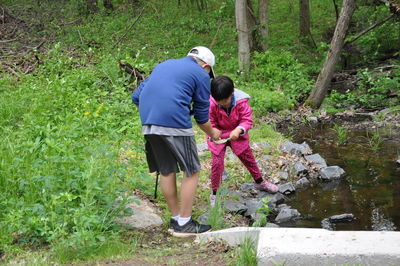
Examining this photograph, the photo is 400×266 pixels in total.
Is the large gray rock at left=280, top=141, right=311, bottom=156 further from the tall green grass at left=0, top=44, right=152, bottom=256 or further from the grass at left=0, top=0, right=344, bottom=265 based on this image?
the tall green grass at left=0, top=44, right=152, bottom=256

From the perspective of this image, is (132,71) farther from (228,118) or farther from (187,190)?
(187,190)

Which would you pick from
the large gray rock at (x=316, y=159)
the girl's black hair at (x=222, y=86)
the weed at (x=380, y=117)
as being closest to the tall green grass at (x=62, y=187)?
the girl's black hair at (x=222, y=86)

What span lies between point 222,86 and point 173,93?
1132 millimetres

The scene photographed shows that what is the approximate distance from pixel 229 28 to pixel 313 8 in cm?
458

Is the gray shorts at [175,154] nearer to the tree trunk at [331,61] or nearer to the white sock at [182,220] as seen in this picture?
the white sock at [182,220]

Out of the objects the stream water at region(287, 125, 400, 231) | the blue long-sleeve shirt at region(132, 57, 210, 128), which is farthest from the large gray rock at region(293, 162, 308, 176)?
the blue long-sleeve shirt at region(132, 57, 210, 128)

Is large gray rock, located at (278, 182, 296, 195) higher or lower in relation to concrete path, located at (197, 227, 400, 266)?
lower

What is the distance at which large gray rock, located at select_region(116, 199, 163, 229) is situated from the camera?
14.8ft

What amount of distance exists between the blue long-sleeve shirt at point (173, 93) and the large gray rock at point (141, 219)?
2.84 ft

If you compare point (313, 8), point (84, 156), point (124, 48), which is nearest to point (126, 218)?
point (84, 156)

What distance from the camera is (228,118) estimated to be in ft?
18.0

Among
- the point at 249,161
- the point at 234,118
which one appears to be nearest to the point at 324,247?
the point at 234,118

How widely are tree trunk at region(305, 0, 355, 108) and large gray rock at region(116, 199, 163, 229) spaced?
21.7 feet

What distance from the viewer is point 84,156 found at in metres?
4.57
